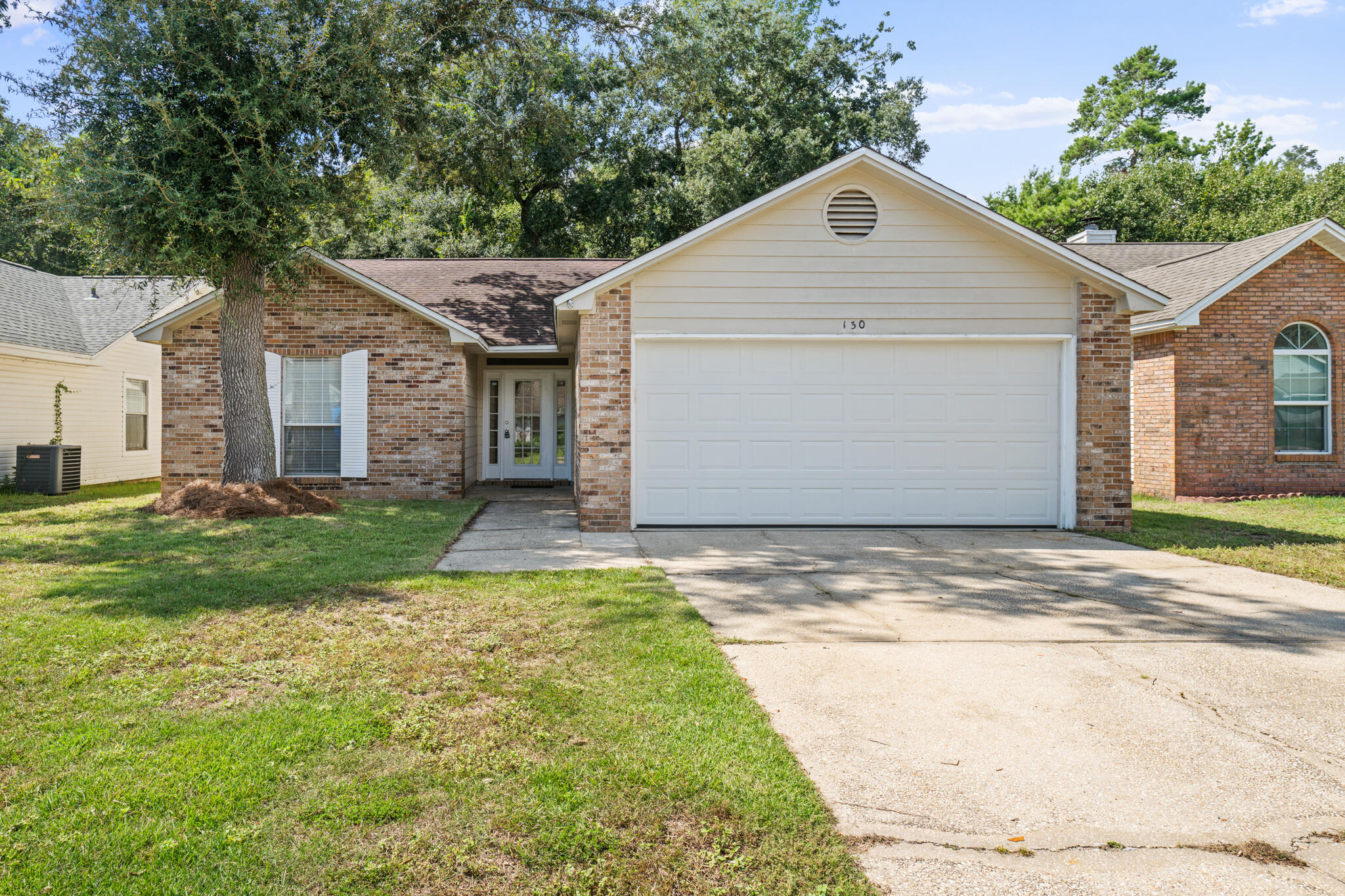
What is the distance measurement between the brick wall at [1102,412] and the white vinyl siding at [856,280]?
0.30 metres

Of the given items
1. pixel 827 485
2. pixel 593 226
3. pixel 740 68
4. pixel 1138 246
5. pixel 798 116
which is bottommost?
pixel 827 485

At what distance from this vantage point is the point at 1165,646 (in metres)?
4.77

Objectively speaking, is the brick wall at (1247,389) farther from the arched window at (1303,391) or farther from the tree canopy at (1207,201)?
the tree canopy at (1207,201)

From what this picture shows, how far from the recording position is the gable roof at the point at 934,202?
370 inches

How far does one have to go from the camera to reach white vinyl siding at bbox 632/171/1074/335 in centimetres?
970

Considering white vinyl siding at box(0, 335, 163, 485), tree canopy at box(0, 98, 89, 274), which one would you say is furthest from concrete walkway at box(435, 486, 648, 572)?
white vinyl siding at box(0, 335, 163, 485)

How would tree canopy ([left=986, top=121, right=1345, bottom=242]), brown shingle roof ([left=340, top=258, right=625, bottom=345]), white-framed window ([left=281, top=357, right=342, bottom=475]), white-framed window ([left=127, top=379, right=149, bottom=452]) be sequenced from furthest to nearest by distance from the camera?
tree canopy ([left=986, top=121, right=1345, bottom=242])
white-framed window ([left=127, top=379, right=149, bottom=452])
brown shingle roof ([left=340, top=258, right=625, bottom=345])
white-framed window ([left=281, top=357, right=342, bottom=475])

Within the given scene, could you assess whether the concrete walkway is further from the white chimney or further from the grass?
the white chimney

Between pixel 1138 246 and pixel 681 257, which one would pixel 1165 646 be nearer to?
pixel 681 257

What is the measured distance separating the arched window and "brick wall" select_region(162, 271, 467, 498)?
13.6 metres

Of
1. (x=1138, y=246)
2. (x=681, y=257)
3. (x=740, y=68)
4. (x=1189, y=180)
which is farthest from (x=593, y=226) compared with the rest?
(x=1189, y=180)

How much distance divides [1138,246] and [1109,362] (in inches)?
419

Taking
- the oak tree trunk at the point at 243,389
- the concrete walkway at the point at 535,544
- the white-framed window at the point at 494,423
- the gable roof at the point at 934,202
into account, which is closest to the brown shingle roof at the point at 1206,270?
the gable roof at the point at 934,202

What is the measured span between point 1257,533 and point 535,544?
27.8ft
